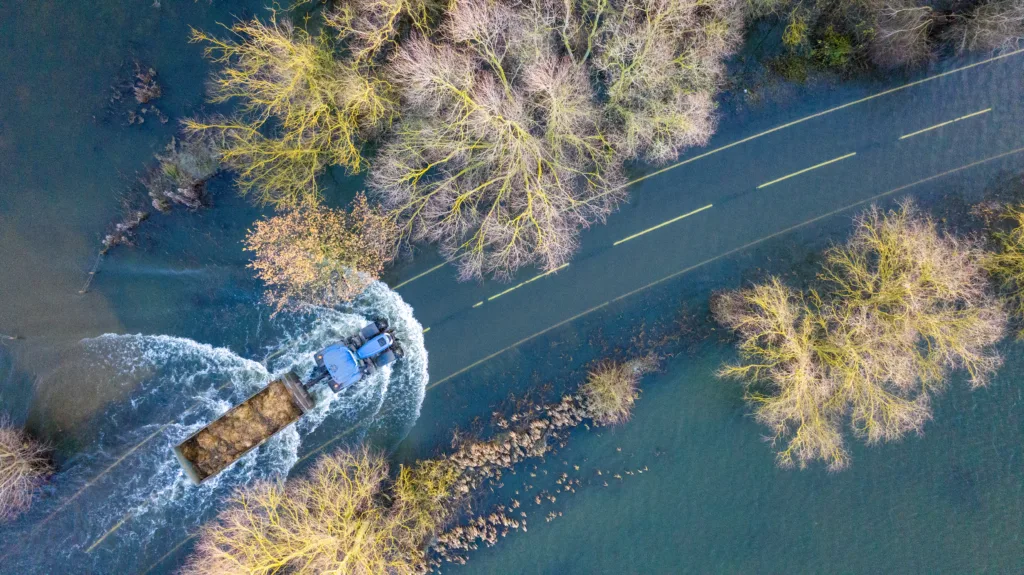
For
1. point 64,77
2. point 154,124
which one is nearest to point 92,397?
point 154,124

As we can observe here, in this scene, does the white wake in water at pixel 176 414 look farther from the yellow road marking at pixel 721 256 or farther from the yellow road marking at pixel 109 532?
the yellow road marking at pixel 721 256

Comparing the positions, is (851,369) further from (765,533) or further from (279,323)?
(279,323)

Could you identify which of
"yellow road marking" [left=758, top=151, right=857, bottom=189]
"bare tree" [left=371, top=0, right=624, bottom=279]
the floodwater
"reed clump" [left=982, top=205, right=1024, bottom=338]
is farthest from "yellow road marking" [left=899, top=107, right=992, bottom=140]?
"bare tree" [left=371, top=0, right=624, bottom=279]

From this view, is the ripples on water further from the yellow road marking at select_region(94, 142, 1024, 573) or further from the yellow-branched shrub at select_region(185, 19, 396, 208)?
Answer: the yellow-branched shrub at select_region(185, 19, 396, 208)

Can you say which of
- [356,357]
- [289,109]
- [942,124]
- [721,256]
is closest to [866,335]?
[721,256]

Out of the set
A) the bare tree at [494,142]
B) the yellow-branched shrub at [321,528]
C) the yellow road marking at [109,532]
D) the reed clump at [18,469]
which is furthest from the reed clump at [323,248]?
the reed clump at [18,469]
